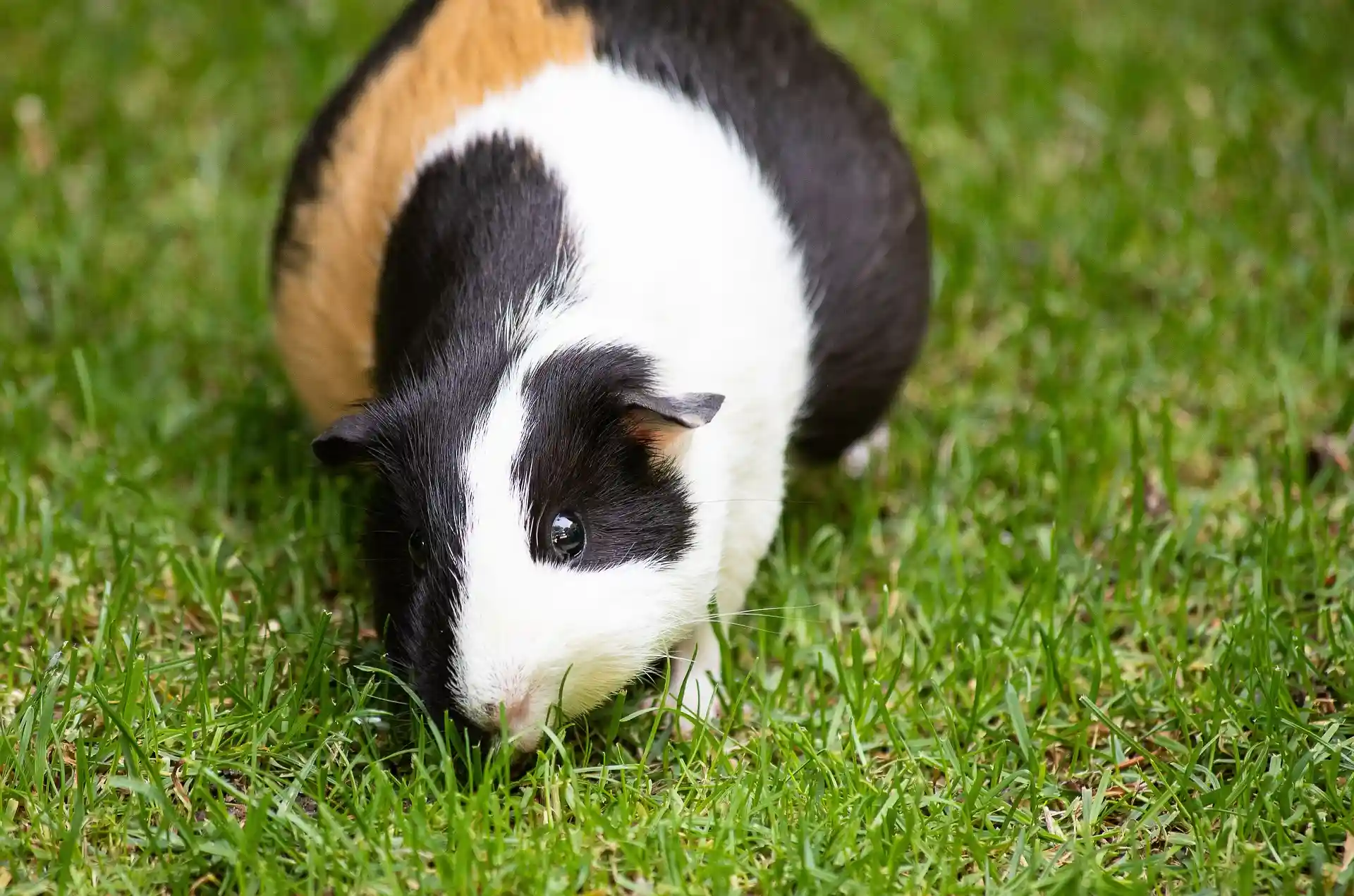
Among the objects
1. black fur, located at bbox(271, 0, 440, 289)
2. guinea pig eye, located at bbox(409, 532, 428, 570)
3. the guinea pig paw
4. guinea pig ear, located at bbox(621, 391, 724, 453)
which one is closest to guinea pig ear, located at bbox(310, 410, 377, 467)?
guinea pig eye, located at bbox(409, 532, 428, 570)

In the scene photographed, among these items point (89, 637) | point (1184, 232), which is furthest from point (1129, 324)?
point (89, 637)

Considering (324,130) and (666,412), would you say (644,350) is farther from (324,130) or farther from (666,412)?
(324,130)

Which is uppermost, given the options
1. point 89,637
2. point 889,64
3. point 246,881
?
point 889,64

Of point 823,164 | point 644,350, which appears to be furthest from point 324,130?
A: point 644,350

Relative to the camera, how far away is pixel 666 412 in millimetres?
2770

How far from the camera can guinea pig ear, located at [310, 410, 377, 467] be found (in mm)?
2928

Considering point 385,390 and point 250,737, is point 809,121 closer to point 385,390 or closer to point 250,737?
point 385,390

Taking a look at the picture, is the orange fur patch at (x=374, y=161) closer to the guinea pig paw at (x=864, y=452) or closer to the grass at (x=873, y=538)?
the grass at (x=873, y=538)

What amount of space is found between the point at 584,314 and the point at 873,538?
1.32 meters

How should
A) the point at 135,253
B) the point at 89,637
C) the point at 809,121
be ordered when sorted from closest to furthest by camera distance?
the point at 89,637 < the point at 809,121 < the point at 135,253

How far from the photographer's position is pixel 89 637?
137 inches

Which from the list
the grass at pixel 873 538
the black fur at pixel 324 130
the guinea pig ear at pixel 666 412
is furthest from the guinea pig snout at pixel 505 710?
the black fur at pixel 324 130

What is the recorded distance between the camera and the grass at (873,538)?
2.85 metres

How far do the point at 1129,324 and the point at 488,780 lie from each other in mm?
2942
